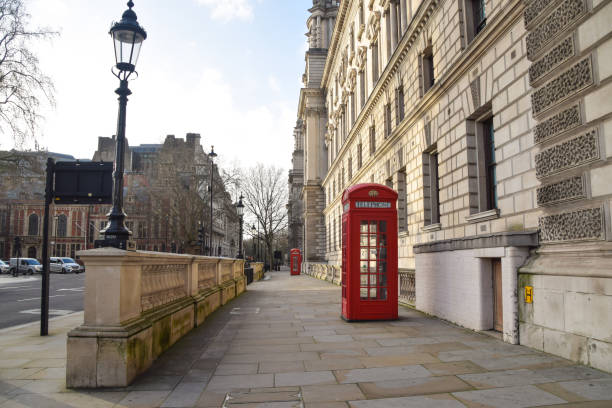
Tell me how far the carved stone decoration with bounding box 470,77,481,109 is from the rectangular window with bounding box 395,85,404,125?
649 centimetres

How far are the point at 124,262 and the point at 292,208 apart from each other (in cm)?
7651

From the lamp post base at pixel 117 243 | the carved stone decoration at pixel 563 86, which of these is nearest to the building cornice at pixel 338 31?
the carved stone decoration at pixel 563 86

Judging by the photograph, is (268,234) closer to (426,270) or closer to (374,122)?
(374,122)

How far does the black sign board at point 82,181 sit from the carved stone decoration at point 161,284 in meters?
2.18

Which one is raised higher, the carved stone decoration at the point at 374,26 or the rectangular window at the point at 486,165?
the carved stone decoration at the point at 374,26

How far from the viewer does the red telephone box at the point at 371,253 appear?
9.42 m

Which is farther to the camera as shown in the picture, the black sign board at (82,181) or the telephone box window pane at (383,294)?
the telephone box window pane at (383,294)

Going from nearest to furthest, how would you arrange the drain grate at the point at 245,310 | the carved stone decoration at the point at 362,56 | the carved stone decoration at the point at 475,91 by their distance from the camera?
the carved stone decoration at the point at 475,91 → the drain grate at the point at 245,310 → the carved stone decoration at the point at 362,56

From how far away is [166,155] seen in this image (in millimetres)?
49438

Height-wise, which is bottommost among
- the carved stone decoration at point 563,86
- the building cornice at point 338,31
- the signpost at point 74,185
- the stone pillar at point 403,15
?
the signpost at point 74,185

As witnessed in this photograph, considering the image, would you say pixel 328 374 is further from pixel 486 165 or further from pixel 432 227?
pixel 432 227

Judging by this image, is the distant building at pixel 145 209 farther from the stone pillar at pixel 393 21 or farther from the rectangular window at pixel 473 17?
the rectangular window at pixel 473 17

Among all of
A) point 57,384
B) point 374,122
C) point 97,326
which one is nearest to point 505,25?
point 97,326

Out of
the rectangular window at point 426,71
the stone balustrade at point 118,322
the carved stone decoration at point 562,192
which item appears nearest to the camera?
the stone balustrade at point 118,322
